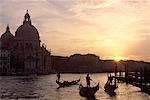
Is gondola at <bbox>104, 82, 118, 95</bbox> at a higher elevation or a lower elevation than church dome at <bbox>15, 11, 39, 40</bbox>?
lower

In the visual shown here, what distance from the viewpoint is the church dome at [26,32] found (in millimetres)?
84125

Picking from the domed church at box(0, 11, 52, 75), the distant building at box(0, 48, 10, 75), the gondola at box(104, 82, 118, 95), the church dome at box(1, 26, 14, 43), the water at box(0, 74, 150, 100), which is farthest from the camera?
the church dome at box(1, 26, 14, 43)

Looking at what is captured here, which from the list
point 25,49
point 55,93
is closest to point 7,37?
point 25,49

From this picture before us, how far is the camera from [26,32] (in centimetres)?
8444

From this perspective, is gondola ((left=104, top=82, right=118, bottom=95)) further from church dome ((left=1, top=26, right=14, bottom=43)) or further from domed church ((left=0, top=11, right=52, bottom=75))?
church dome ((left=1, top=26, right=14, bottom=43))

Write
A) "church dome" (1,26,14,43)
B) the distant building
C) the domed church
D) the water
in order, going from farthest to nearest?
"church dome" (1,26,14,43) < the domed church < the distant building < the water

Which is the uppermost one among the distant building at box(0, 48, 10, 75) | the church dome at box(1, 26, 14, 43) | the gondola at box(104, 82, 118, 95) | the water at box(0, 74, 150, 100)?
the church dome at box(1, 26, 14, 43)

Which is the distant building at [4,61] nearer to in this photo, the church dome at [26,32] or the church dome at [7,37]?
the church dome at [26,32]

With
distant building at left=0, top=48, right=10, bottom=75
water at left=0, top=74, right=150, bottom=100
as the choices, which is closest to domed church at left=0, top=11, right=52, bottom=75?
distant building at left=0, top=48, right=10, bottom=75

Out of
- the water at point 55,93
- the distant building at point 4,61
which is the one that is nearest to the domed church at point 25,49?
the distant building at point 4,61

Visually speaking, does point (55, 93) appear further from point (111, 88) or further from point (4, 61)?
point (4, 61)

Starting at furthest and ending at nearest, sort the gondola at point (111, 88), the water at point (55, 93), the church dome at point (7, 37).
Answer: the church dome at point (7, 37) → the gondola at point (111, 88) → the water at point (55, 93)

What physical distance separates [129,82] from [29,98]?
774 inches

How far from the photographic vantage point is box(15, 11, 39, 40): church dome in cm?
8412
